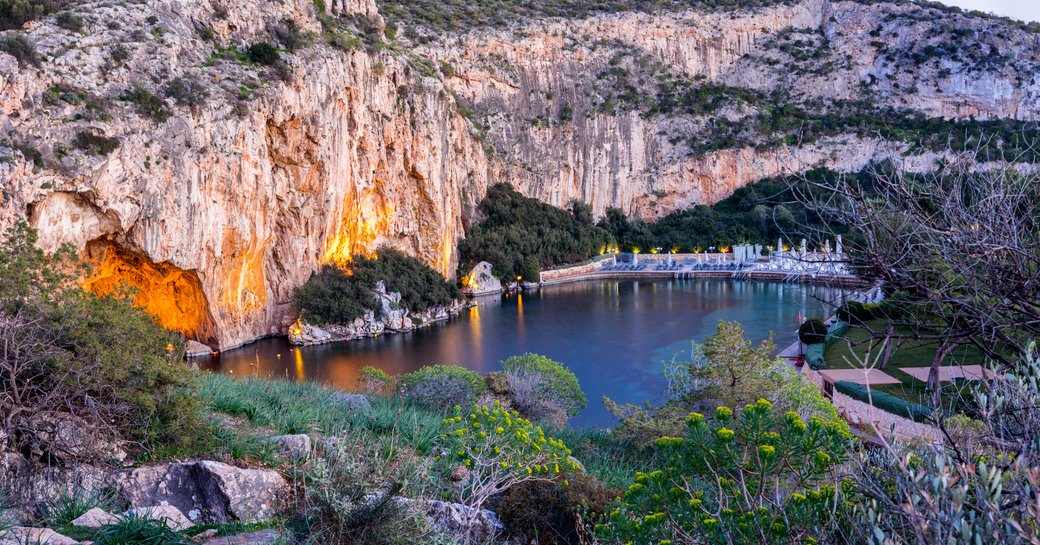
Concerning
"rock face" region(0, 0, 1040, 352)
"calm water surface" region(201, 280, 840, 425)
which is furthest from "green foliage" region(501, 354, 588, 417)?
"rock face" region(0, 0, 1040, 352)

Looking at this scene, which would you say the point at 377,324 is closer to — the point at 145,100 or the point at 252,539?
the point at 145,100

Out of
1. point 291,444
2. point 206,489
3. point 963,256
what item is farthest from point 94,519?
point 963,256

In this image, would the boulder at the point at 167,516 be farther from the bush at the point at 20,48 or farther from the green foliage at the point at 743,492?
the bush at the point at 20,48

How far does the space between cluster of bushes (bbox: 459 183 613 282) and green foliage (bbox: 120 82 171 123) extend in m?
22.9

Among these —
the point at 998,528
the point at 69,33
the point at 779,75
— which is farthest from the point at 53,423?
the point at 779,75

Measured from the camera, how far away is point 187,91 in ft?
73.0

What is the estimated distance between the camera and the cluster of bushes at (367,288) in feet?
94.5

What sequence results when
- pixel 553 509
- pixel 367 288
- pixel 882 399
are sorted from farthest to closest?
pixel 367 288 < pixel 882 399 < pixel 553 509

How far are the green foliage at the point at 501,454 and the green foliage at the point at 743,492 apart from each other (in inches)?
58.9

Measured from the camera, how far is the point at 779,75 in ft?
204

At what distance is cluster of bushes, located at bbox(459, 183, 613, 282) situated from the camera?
42656 millimetres

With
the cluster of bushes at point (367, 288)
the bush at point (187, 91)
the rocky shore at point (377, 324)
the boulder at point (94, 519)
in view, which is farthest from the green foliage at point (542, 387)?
the cluster of bushes at point (367, 288)

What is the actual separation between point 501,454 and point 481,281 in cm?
3615

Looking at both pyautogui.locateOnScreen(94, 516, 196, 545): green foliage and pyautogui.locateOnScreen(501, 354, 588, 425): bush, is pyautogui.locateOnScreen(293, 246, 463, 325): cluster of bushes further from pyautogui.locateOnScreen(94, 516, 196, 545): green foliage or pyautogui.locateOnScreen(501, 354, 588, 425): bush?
pyautogui.locateOnScreen(94, 516, 196, 545): green foliage
